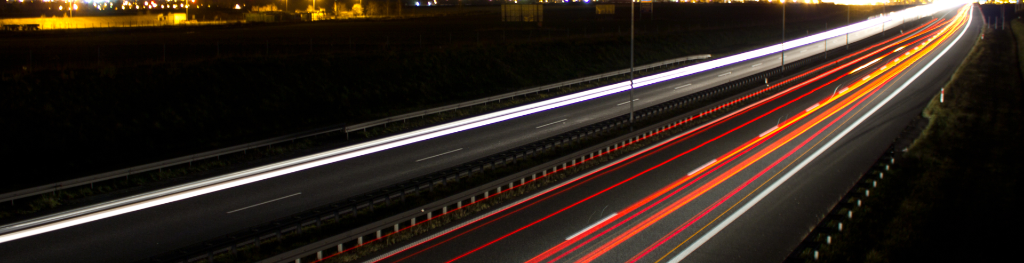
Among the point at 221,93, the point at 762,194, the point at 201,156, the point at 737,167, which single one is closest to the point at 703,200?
the point at 762,194

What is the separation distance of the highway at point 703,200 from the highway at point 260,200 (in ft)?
17.1

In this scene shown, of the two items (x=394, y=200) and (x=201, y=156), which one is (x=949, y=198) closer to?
(x=394, y=200)

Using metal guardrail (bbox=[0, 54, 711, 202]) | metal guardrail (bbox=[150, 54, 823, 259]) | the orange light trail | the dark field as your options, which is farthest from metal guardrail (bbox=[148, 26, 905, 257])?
the dark field

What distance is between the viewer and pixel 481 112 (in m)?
→ 34.9

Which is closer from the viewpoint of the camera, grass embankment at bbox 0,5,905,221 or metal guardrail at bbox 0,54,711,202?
metal guardrail at bbox 0,54,711,202

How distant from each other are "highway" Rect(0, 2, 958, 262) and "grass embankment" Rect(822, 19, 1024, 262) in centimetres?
1349

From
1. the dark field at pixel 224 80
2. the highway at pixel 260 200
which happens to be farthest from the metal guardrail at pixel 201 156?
the highway at pixel 260 200

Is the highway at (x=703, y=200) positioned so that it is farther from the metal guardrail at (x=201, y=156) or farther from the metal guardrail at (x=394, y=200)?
the metal guardrail at (x=201, y=156)

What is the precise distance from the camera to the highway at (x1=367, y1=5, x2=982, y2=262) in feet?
45.0

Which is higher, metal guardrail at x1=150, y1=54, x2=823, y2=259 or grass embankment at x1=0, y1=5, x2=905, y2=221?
grass embankment at x1=0, y1=5, x2=905, y2=221

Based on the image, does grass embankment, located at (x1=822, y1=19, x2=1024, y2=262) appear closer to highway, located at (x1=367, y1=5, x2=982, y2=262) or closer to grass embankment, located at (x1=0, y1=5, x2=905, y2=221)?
highway, located at (x1=367, y1=5, x2=982, y2=262)

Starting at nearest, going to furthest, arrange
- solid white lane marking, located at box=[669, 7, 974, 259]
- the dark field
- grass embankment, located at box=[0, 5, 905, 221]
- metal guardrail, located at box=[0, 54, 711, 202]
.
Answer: solid white lane marking, located at box=[669, 7, 974, 259]
metal guardrail, located at box=[0, 54, 711, 202]
grass embankment, located at box=[0, 5, 905, 221]
the dark field

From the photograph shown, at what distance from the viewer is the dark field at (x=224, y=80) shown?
26469 millimetres

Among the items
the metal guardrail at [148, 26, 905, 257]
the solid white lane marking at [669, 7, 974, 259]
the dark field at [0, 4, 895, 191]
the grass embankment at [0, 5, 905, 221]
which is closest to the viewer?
the metal guardrail at [148, 26, 905, 257]
